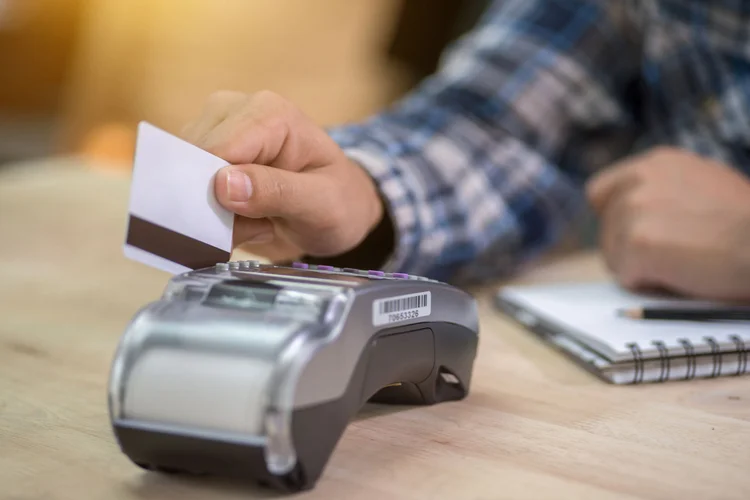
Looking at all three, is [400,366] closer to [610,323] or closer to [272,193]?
[272,193]

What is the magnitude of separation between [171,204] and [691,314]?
39cm

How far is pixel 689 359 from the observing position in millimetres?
528

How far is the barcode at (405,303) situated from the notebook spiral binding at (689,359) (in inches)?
6.8

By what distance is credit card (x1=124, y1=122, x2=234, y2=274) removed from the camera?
430 millimetres

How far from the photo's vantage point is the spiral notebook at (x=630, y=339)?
20.5 inches

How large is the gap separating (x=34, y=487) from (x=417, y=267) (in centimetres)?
42

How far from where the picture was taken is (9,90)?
2570 millimetres

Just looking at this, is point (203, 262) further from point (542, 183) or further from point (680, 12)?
point (680, 12)

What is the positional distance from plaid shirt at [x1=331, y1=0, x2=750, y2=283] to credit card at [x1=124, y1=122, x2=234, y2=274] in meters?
0.31

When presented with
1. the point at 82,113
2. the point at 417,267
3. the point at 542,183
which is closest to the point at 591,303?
the point at 417,267

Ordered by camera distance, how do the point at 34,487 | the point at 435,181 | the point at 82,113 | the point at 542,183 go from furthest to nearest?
the point at 82,113 < the point at 542,183 < the point at 435,181 < the point at 34,487

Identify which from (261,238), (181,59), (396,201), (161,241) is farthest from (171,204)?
(181,59)

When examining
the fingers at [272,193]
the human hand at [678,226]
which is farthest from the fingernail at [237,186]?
the human hand at [678,226]

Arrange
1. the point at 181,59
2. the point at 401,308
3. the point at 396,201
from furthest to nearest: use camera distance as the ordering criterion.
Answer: the point at 181,59, the point at 396,201, the point at 401,308
